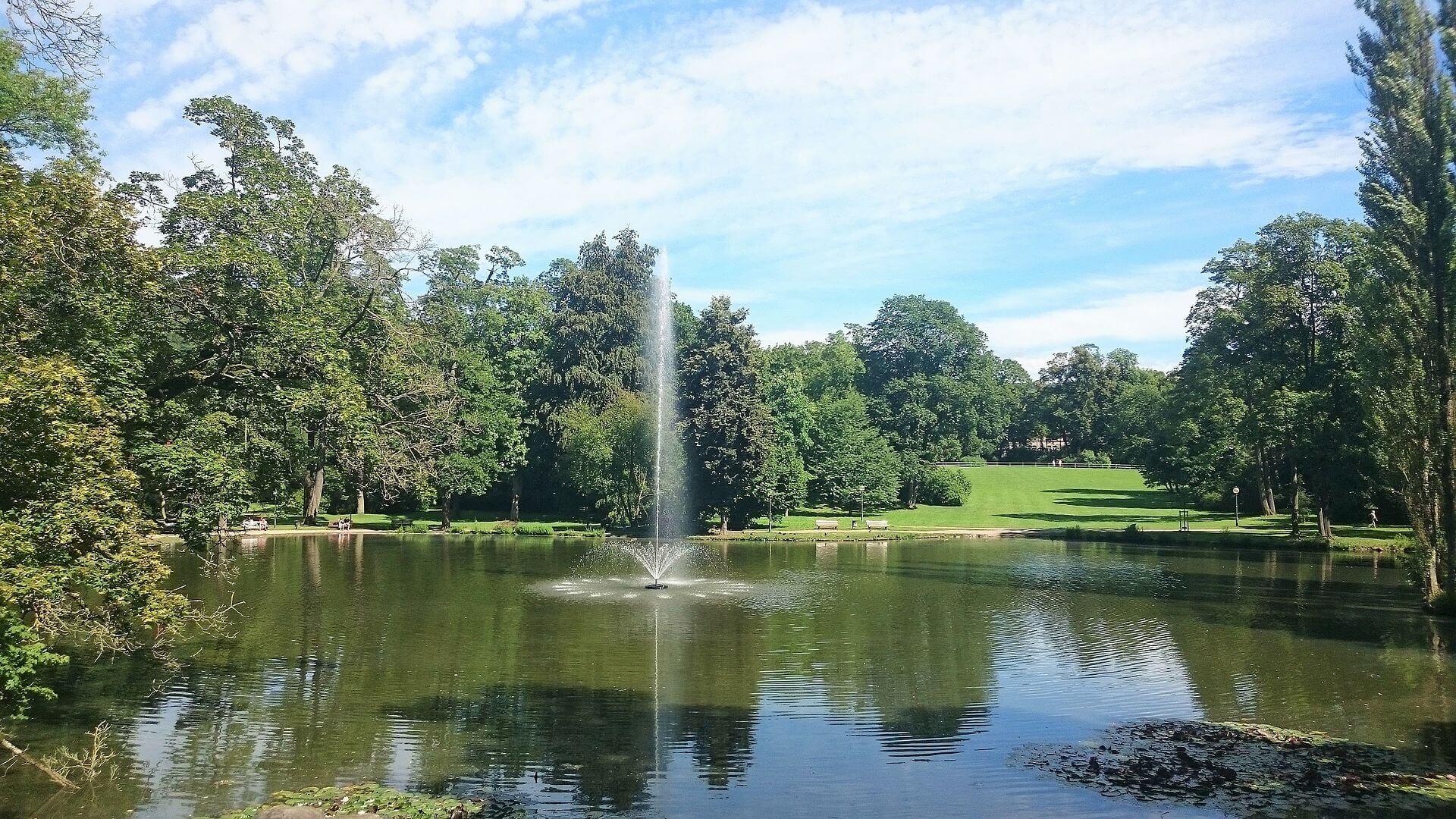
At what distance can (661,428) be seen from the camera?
5422 cm

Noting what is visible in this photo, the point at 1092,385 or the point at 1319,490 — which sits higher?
the point at 1092,385

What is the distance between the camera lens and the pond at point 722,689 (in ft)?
37.0

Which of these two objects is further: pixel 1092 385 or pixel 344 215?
pixel 1092 385

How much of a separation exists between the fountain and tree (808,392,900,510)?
1322 centimetres

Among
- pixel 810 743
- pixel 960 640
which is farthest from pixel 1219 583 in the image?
pixel 810 743

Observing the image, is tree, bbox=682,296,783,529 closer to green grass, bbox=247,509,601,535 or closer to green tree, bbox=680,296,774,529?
green tree, bbox=680,296,774,529

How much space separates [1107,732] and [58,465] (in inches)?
557

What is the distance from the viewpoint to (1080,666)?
18.7 metres

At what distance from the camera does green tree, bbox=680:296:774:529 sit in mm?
55719

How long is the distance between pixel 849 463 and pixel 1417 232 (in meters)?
45.8

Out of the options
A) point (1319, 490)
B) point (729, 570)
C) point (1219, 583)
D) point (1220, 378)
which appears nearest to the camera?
point (1219, 583)

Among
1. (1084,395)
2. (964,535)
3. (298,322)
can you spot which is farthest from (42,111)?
(1084,395)

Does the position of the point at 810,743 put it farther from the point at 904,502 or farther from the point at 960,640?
the point at 904,502

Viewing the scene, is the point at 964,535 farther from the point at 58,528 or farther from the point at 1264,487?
the point at 58,528
